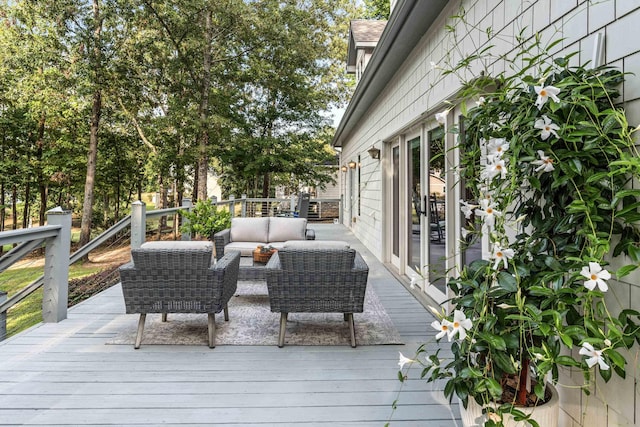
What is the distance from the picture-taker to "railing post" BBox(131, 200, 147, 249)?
475 centimetres

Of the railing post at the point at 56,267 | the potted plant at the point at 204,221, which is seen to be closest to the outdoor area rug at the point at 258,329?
the railing post at the point at 56,267

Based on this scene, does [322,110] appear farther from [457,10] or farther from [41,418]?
[41,418]

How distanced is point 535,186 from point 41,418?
8.95 feet

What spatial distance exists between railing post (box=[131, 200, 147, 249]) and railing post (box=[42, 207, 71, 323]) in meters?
1.25

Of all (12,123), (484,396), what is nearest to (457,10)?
(484,396)

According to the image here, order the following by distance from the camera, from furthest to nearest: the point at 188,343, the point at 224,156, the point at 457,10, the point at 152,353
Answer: the point at 224,156 → the point at 457,10 → the point at 188,343 → the point at 152,353

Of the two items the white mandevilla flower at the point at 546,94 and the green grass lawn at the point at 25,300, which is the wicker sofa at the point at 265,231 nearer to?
the green grass lawn at the point at 25,300

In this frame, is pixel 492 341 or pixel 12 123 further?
pixel 12 123

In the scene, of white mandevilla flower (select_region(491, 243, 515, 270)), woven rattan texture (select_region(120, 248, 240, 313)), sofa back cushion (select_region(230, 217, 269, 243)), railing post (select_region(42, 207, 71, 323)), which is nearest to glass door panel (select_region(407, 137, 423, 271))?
sofa back cushion (select_region(230, 217, 269, 243))

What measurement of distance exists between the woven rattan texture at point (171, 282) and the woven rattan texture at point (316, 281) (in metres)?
0.47

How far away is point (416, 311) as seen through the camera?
396 cm

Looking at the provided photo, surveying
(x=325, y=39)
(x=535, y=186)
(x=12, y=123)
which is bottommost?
(x=535, y=186)

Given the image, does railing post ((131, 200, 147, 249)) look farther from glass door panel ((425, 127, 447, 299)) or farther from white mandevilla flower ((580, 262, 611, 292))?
white mandevilla flower ((580, 262, 611, 292))

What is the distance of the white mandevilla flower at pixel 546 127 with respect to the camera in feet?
4.52
